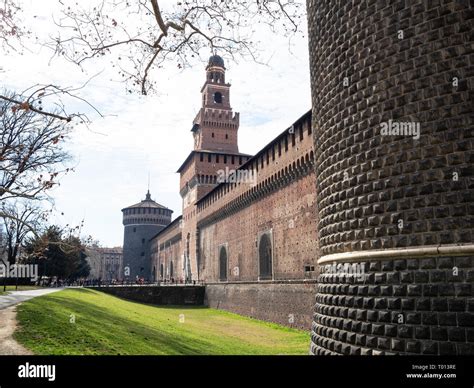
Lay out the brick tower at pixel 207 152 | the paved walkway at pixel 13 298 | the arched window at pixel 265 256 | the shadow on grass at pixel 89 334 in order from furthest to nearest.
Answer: the brick tower at pixel 207 152 → the arched window at pixel 265 256 → the paved walkway at pixel 13 298 → the shadow on grass at pixel 89 334

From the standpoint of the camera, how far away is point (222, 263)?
105ft

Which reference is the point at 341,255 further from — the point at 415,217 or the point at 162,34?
the point at 162,34

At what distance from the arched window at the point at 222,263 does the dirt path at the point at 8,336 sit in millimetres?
22353

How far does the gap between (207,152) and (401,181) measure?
35816mm

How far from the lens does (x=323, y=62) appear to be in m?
8.01

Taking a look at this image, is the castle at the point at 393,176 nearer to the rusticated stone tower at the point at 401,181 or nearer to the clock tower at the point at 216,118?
the rusticated stone tower at the point at 401,181

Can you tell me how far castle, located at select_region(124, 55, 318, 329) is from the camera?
1859 cm

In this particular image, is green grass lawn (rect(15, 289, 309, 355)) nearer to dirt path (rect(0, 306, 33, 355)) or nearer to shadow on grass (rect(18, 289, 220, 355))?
shadow on grass (rect(18, 289, 220, 355))

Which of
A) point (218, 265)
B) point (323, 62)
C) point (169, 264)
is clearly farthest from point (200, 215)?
point (323, 62)

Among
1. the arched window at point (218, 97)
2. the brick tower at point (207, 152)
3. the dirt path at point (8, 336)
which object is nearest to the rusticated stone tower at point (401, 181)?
the dirt path at point (8, 336)

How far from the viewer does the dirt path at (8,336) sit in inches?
235

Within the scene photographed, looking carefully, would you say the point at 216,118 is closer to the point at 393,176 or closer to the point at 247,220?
the point at 247,220

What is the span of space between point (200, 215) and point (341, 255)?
3212 cm

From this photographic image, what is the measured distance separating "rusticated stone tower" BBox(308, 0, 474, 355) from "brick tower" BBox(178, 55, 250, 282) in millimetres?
32227
